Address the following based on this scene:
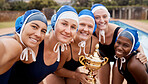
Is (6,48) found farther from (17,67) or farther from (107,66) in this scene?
(107,66)

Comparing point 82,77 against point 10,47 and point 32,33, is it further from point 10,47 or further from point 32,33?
point 10,47

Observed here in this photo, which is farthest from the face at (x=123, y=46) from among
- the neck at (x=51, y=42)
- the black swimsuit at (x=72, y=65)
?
the neck at (x=51, y=42)

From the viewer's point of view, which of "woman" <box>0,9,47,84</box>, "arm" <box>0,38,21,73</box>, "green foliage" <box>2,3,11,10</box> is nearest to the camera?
"arm" <box>0,38,21,73</box>

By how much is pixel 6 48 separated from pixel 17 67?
0.59m

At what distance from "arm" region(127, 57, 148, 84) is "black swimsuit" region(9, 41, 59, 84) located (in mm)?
1344

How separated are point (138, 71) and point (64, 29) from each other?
1.33 metres

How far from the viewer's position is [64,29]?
174 cm

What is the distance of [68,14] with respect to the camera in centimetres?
176

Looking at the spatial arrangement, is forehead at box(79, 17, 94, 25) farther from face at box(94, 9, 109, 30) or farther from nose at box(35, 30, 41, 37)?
nose at box(35, 30, 41, 37)

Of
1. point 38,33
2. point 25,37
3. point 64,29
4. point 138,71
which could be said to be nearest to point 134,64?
point 138,71

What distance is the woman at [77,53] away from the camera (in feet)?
6.82

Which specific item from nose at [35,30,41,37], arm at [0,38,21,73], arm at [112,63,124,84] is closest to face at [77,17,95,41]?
nose at [35,30,41,37]

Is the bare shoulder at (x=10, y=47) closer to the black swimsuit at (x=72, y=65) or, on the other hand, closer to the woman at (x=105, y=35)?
the black swimsuit at (x=72, y=65)

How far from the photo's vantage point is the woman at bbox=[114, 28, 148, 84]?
2.04m
